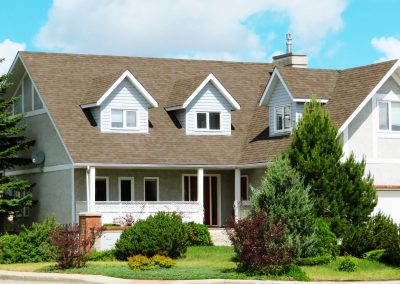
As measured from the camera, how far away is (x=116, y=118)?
4591 cm

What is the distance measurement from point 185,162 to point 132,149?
2.46 meters

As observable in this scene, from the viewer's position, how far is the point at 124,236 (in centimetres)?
3653

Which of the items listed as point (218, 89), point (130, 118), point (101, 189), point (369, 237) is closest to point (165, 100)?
point (218, 89)

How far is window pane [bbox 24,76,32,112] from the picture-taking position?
48.5 metres

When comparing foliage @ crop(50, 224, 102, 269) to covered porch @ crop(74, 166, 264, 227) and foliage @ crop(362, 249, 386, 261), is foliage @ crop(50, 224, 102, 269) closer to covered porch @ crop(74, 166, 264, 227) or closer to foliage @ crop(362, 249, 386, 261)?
covered porch @ crop(74, 166, 264, 227)

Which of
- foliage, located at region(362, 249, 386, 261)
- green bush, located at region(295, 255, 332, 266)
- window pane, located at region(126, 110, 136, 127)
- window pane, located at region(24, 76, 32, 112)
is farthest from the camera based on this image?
window pane, located at region(24, 76, 32, 112)

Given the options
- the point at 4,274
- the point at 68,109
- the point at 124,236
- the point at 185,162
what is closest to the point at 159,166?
the point at 185,162

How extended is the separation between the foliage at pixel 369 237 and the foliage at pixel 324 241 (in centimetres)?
103

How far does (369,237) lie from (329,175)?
2686 mm

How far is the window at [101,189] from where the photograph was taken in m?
45.8

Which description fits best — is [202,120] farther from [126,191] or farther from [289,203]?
[289,203]

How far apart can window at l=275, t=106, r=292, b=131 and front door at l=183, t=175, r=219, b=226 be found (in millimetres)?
5309

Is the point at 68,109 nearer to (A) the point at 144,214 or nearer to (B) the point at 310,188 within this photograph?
(A) the point at 144,214

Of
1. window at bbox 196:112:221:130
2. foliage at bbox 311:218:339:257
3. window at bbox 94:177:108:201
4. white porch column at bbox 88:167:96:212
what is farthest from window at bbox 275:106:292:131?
foliage at bbox 311:218:339:257
